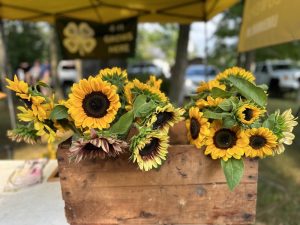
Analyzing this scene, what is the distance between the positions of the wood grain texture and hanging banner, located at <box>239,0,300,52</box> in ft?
3.63

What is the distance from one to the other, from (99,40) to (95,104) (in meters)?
4.34

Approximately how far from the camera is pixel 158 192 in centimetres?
125

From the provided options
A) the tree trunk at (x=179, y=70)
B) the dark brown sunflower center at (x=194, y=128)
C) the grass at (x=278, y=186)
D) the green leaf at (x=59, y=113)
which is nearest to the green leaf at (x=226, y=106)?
the dark brown sunflower center at (x=194, y=128)

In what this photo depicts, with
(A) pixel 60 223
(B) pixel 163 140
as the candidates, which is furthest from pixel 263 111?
(A) pixel 60 223

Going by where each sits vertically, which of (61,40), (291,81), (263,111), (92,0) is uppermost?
(92,0)

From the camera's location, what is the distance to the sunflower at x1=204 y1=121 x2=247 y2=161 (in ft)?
3.90

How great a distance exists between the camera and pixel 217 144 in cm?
120

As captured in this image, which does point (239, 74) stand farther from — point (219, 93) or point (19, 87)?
point (19, 87)

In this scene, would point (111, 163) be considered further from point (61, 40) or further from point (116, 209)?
point (61, 40)

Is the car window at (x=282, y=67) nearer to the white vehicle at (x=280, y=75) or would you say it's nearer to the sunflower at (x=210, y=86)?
the white vehicle at (x=280, y=75)

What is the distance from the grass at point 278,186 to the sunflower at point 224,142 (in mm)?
1324

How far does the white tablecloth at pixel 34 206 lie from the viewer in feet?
4.64

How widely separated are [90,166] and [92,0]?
12.1 feet

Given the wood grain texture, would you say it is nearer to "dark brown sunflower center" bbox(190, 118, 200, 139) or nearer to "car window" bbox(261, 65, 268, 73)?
"dark brown sunflower center" bbox(190, 118, 200, 139)
